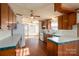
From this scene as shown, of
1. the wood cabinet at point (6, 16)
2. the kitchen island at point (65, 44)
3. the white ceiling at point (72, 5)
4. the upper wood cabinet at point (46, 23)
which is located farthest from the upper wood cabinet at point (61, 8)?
the wood cabinet at point (6, 16)

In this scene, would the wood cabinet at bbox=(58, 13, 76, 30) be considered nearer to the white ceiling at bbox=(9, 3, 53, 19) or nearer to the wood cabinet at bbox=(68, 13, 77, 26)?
the wood cabinet at bbox=(68, 13, 77, 26)

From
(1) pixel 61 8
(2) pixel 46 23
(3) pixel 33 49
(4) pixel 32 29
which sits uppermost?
(1) pixel 61 8

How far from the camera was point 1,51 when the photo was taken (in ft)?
5.57

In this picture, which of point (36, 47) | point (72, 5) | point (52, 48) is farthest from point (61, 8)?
point (36, 47)

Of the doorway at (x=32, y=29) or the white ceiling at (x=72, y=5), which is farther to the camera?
the doorway at (x=32, y=29)

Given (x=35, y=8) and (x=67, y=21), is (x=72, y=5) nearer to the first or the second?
(x=67, y=21)

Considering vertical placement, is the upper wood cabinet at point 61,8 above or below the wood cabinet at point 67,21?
above

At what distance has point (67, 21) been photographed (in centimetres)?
191

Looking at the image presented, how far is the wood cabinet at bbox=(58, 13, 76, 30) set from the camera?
6.08ft

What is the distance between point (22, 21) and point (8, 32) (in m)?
0.31

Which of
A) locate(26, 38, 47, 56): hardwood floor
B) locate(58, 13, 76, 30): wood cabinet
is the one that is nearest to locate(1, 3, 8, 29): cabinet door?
locate(26, 38, 47, 56): hardwood floor

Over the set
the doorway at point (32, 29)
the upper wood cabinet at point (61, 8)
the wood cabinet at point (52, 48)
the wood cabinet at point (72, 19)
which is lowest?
the wood cabinet at point (52, 48)

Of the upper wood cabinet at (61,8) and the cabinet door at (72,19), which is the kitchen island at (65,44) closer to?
the cabinet door at (72,19)

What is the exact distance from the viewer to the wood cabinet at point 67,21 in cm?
185
